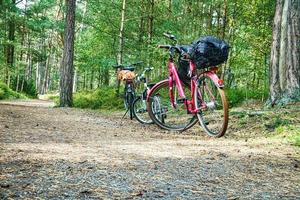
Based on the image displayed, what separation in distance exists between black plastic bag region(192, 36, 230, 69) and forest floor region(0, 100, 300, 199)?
1.12 metres

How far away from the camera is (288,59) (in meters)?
7.92

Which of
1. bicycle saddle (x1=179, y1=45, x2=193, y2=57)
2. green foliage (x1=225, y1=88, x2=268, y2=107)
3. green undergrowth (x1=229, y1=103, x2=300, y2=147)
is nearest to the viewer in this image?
green undergrowth (x1=229, y1=103, x2=300, y2=147)

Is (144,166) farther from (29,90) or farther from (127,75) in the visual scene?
(29,90)

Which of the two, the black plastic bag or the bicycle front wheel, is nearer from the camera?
the black plastic bag

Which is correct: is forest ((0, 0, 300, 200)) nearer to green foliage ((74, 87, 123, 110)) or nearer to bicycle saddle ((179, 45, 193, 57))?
bicycle saddle ((179, 45, 193, 57))

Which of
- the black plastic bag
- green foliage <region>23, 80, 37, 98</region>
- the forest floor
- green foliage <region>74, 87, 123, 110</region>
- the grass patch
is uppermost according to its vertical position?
the black plastic bag

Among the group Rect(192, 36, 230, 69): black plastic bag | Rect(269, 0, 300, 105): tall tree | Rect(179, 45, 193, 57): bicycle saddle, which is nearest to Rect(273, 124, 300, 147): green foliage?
Rect(192, 36, 230, 69): black plastic bag

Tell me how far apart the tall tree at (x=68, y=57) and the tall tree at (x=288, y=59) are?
6.67 meters

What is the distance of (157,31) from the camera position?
1683cm

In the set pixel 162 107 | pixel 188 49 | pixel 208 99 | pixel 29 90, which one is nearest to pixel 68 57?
pixel 162 107

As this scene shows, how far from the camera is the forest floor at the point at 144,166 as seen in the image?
8.35 ft

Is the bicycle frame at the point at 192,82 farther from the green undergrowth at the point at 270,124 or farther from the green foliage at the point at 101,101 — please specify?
the green foliage at the point at 101,101

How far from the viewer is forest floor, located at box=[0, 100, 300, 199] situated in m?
2.54

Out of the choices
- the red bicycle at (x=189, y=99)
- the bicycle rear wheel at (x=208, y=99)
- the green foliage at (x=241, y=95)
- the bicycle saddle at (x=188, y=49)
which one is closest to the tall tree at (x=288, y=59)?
the red bicycle at (x=189, y=99)
